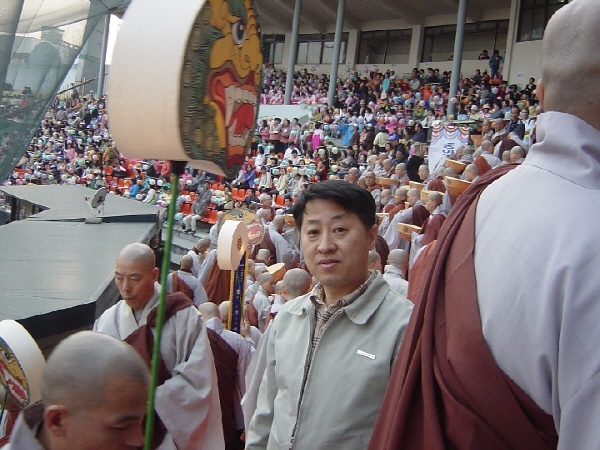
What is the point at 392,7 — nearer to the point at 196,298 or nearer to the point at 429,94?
the point at 429,94

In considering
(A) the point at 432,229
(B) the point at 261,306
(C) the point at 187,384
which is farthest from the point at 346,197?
(B) the point at 261,306

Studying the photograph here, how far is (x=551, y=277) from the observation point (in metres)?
0.87

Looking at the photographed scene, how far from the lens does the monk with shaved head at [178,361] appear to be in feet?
8.34

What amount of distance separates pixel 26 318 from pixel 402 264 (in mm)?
2677

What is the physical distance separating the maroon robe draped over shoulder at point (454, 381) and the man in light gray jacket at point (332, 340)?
0.47m

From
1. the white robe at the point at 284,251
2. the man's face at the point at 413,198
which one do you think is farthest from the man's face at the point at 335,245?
the white robe at the point at 284,251

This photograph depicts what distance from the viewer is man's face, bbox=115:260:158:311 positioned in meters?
2.78

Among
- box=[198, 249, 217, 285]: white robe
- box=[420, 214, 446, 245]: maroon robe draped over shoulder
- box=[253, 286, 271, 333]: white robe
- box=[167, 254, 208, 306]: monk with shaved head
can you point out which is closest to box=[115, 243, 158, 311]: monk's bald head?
box=[253, 286, 271, 333]: white robe

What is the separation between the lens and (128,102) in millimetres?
1466

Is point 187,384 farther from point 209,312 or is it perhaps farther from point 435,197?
point 435,197

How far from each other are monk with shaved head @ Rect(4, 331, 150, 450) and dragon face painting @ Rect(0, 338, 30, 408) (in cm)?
90

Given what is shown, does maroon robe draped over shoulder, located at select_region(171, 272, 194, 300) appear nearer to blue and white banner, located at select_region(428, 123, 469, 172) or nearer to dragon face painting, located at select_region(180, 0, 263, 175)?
dragon face painting, located at select_region(180, 0, 263, 175)

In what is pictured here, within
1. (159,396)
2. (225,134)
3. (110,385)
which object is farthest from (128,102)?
(159,396)

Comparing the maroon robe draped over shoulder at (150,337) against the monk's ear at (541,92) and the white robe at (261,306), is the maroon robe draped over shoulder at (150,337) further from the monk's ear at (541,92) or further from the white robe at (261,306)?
the white robe at (261,306)
